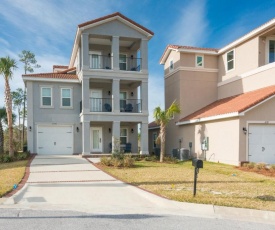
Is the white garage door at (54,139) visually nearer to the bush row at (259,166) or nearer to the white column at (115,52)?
the white column at (115,52)

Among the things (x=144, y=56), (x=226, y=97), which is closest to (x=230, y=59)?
(x=226, y=97)

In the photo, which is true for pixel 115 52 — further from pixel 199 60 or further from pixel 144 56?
pixel 199 60

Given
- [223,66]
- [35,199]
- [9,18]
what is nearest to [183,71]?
[223,66]

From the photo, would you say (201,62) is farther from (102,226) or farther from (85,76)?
(102,226)

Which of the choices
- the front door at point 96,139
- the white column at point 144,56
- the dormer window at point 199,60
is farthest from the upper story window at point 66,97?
the dormer window at point 199,60

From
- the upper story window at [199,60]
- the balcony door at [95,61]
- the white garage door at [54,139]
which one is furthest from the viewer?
the upper story window at [199,60]

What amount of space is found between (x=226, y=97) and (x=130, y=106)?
7.85 meters

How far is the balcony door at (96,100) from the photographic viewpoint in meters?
21.4

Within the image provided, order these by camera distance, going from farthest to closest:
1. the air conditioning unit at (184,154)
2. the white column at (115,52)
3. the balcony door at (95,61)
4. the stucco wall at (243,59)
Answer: the balcony door at (95,61) < the white column at (115,52) < the air conditioning unit at (184,154) < the stucco wall at (243,59)

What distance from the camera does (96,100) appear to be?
2180cm

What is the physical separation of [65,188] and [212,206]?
187 inches

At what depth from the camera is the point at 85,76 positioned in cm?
1970

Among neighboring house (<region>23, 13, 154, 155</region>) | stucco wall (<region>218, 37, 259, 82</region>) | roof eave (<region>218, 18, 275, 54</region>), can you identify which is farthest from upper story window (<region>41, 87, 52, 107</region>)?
roof eave (<region>218, 18, 275, 54</region>)

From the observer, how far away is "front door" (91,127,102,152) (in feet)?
72.8
